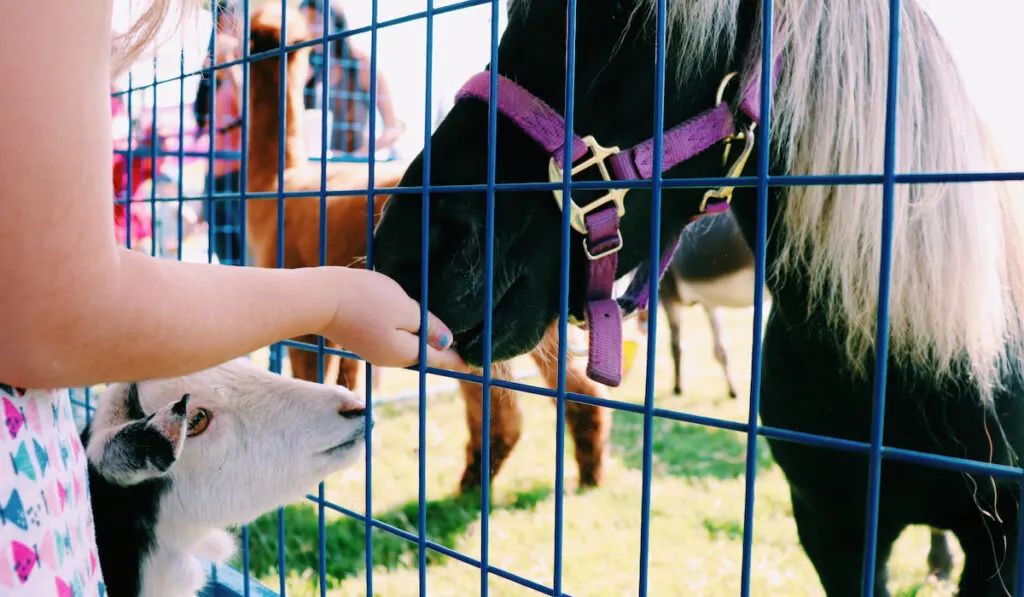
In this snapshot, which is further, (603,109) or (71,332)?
(603,109)

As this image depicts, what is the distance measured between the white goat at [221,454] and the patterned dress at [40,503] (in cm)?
44

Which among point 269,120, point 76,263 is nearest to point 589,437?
point 269,120

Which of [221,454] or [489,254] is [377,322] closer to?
[489,254]

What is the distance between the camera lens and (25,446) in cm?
59

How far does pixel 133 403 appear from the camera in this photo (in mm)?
1145

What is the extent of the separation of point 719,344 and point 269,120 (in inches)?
118

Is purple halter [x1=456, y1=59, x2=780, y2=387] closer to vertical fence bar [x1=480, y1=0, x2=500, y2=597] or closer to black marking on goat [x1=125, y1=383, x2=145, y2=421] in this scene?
vertical fence bar [x1=480, y1=0, x2=500, y2=597]

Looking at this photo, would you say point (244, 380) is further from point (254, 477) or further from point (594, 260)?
point (594, 260)

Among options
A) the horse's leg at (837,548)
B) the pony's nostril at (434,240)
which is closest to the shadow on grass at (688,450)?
the horse's leg at (837,548)

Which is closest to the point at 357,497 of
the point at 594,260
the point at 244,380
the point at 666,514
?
the point at 666,514

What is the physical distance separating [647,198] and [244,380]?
0.72 m

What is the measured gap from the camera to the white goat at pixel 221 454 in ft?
3.64

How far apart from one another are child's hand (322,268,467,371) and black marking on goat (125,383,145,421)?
498mm

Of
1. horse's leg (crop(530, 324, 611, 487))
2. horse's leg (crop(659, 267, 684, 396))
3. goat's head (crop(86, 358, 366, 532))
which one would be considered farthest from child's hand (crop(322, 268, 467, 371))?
horse's leg (crop(659, 267, 684, 396))
